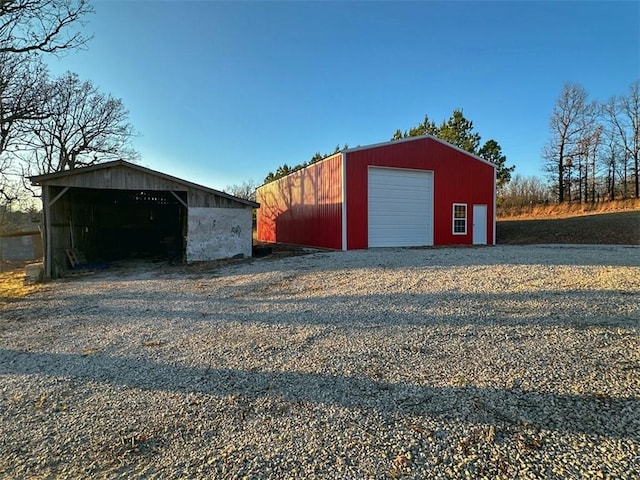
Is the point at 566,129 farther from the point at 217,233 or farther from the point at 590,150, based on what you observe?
the point at 217,233

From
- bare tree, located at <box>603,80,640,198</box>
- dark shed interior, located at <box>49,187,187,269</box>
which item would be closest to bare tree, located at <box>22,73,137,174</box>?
dark shed interior, located at <box>49,187,187,269</box>

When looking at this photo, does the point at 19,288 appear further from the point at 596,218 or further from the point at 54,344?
the point at 596,218

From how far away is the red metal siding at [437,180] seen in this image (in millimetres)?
13297

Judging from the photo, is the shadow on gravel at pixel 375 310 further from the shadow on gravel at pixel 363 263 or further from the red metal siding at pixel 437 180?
the red metal siding at pixel 437 180

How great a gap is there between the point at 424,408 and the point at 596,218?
22.7 m

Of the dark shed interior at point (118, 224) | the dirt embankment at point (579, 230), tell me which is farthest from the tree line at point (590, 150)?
the dark shed interior at point (118, 224)

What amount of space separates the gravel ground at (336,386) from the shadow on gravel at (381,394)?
0.02 metres

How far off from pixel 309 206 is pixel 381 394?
13.8 metres

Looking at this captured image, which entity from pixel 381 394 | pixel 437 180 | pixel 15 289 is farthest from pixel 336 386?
pixel 437 180

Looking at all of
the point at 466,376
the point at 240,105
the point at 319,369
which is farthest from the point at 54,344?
the point at 240,105

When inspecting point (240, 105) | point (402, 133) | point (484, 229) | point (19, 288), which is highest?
point (402, 133)

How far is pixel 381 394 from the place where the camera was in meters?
2.63

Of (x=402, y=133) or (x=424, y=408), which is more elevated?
(x=402, y=133)

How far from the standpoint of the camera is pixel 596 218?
63.6 ft
